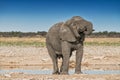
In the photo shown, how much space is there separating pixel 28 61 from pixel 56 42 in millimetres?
9459

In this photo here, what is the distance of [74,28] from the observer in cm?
1939

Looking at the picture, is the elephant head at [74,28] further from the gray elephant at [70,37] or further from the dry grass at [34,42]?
the dry grass at [34,42]

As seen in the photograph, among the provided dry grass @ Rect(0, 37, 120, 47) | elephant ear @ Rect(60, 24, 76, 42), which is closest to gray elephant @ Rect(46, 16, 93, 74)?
elephant ear @ Rect(60, 24, 76, 42)

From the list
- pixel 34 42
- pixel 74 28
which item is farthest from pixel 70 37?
pixel 34 42

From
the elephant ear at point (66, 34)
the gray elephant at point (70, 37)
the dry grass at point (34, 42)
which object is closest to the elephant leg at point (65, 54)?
the gray elephant at point (70, 37)

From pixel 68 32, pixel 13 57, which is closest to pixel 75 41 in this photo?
pixel 68 32

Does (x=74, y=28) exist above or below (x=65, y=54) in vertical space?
above

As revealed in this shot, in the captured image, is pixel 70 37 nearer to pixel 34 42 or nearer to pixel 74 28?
pixel 74 28

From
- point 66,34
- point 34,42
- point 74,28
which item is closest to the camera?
point 74,28

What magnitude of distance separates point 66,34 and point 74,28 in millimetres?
374

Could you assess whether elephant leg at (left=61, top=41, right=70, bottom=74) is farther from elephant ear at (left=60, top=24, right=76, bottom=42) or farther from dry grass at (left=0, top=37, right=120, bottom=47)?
dry grass at (left=0, top=37, right=120, bottom=47)

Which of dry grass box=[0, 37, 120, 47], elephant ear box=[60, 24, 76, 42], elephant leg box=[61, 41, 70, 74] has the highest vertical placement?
elephant ear box=[60, 24, 76, 42]

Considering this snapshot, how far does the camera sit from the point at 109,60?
99.6 ft

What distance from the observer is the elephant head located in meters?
19.1
